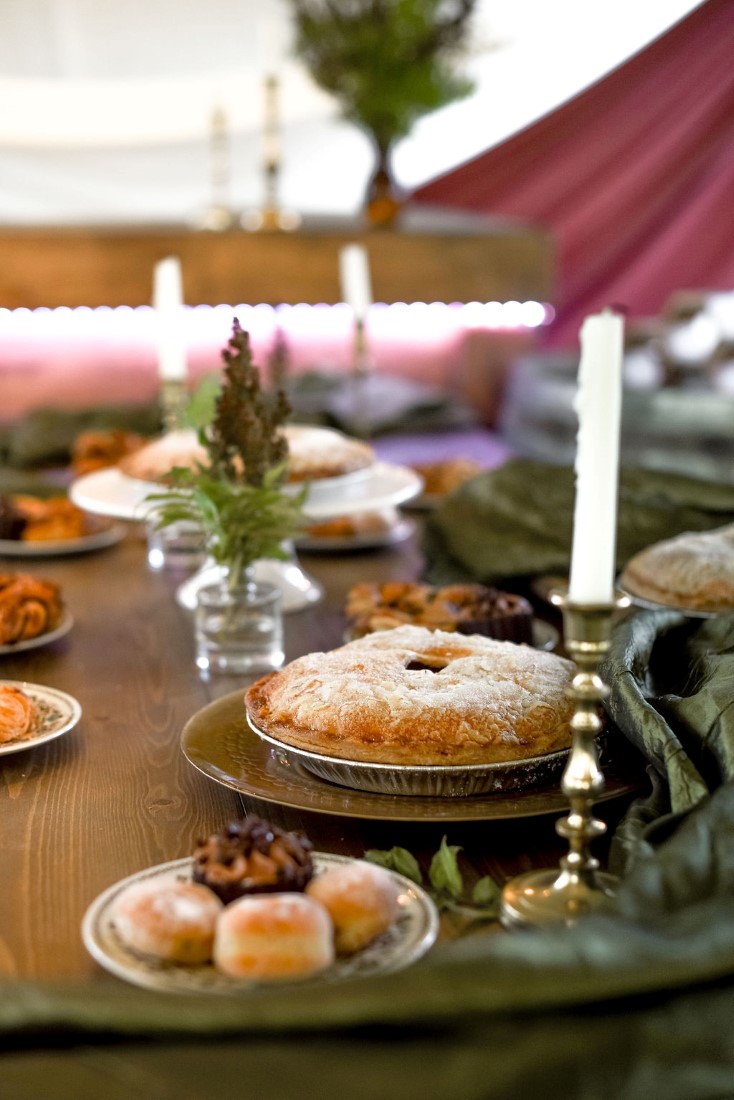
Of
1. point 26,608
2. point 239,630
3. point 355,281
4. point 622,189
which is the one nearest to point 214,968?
point 239,630

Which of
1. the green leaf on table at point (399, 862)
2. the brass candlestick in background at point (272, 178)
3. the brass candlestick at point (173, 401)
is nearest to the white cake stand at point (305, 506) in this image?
the brass candlestick at point (173, 401)

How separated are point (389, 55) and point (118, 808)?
273 cm

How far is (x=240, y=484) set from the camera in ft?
4.74

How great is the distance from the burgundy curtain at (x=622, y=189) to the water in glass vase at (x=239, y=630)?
2.64 metres

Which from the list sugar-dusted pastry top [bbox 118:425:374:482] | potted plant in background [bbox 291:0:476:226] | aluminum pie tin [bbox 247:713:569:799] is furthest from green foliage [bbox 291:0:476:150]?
aluminum pie tin [bbox 247:713:569:799]

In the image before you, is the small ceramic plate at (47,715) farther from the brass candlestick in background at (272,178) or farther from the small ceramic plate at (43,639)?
the brass candlestick in background at (272,178)

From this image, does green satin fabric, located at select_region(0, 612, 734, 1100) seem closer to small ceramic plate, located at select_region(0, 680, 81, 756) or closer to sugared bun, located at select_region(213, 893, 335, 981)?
sugared bun, located at select_region(213, 893, 335, 981)

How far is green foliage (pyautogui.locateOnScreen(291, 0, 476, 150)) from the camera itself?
3.31 metres

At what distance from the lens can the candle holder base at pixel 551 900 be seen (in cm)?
78

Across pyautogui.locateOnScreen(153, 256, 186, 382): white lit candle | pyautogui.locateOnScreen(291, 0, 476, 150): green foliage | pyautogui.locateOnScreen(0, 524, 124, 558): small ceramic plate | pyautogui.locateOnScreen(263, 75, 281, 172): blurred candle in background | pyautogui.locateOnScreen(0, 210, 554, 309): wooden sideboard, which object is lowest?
pyautogui.locateOnScreen(0, 524, 124, 558): small ceramic plate

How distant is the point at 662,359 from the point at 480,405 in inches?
28.6

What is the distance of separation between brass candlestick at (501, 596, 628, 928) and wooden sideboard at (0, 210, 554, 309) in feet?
8.82

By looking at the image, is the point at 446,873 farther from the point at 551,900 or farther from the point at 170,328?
the point at 170,328

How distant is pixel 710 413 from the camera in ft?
8.75
